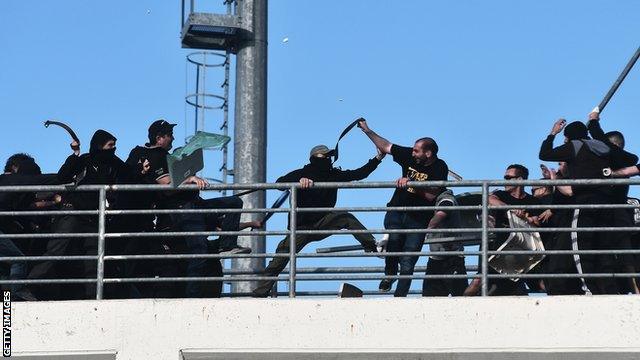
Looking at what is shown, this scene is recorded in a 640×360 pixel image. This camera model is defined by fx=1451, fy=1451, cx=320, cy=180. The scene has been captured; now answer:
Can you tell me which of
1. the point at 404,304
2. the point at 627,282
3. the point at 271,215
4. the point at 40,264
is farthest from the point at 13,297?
the point at 627,282

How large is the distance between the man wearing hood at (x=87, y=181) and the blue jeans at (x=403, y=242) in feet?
7.16

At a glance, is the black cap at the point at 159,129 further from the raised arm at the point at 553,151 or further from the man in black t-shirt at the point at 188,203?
the raised arm at the point at 553,151

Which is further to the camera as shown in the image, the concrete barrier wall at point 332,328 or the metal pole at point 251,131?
the metal pole at point 251,131

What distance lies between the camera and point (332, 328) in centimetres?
1114

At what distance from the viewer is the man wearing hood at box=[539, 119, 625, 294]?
37.6ft

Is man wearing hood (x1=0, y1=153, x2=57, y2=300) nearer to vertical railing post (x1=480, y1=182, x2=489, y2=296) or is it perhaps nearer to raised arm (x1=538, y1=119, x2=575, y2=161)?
vertical railing post (x1=480, y1=182, x2=489, y2=296)

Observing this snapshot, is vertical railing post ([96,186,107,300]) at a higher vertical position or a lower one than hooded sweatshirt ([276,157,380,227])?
lower

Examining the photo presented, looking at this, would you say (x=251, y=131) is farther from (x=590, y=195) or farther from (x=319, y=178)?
(x=590, y=195)

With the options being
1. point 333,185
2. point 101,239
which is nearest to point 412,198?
point 333,185

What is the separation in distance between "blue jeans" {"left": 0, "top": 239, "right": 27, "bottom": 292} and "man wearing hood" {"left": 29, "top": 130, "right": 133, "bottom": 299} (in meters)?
0.11

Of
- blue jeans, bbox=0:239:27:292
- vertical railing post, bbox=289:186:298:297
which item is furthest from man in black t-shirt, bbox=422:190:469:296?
blue jeans, bbox=0:239:27:292

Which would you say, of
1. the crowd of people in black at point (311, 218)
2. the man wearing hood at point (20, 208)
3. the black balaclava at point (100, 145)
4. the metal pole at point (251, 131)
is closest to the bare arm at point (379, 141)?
the crowd of people in black at point (311, 218)

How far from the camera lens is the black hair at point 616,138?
38.6 feet

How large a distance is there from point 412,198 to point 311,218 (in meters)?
0.93
